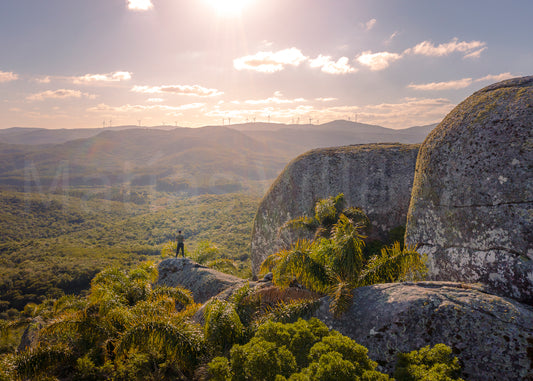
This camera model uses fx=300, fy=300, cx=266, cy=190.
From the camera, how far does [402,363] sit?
572 centimetres

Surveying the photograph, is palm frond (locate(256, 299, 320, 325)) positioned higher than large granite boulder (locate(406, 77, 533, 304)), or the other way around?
large granite boulder (locate(406, 77, 533, 304))

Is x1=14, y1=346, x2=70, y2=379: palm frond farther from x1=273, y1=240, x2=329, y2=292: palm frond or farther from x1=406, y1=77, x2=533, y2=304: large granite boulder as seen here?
x1=406, y1=77, x2=533, y2=304: large granite boulder

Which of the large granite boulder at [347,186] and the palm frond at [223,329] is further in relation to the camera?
the large granite boulder at [347,186]

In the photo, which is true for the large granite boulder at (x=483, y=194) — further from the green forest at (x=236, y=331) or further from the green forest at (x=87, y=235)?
the green forest at (x=87, y=235)

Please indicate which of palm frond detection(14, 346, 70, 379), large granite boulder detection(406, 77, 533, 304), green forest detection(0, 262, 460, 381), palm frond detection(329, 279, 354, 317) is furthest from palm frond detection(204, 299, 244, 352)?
large granite boulder detection(406, 77, 533, 304)

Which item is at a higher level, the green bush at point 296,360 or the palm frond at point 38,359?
the green bush at point 296,360

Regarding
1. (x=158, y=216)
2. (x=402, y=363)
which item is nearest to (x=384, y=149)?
(x=402, y=363)

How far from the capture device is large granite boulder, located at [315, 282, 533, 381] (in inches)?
223

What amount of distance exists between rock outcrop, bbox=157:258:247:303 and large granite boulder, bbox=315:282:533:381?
24.1 ft

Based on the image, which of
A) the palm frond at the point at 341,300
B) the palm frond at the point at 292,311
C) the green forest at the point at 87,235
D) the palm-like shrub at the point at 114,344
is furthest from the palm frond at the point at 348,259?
the green forest at the point at 87,235

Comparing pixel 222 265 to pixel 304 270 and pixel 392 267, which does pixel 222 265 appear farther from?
pixel 392 267

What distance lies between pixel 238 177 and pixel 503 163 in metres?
174

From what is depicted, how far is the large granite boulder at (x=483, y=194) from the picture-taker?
744cm

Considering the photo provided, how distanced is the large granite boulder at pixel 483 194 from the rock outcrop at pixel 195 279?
26.8 ft
